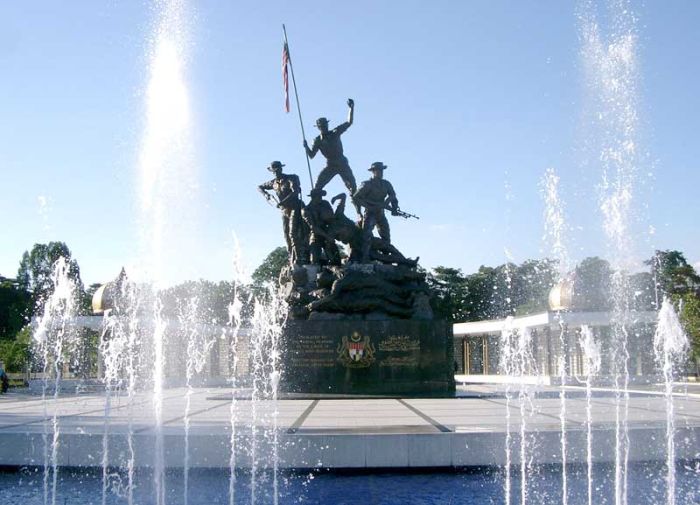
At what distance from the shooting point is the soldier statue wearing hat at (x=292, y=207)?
18.6m

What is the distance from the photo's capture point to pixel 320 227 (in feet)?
60.7

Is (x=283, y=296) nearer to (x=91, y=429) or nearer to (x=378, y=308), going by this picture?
(x=378, y=308)

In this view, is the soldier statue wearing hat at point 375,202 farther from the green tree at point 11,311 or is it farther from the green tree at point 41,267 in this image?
the green tree at point 41,267

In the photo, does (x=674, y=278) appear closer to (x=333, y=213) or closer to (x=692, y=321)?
(x=692, y=321)

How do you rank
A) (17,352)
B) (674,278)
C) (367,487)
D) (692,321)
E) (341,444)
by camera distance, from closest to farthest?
(367,487)
(341,444)
(692,321)
(17,352)
(674,278)

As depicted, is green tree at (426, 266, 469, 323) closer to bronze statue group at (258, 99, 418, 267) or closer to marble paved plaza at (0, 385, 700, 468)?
bronze statue group at (258, 99, 418, 267)

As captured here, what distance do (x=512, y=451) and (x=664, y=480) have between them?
1.59m

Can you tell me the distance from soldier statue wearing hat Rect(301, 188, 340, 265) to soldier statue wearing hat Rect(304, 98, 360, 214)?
0.47m

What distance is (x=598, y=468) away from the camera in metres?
8.42

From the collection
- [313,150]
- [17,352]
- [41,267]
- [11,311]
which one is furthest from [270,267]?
[313,150]

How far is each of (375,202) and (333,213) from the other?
109cm

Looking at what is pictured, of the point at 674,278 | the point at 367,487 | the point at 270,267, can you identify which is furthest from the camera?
the point at 270,267

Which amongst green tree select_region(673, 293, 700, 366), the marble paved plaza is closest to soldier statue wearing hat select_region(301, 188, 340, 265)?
the marble paved plaza

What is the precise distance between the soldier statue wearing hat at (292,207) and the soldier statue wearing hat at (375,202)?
1.48 meters
